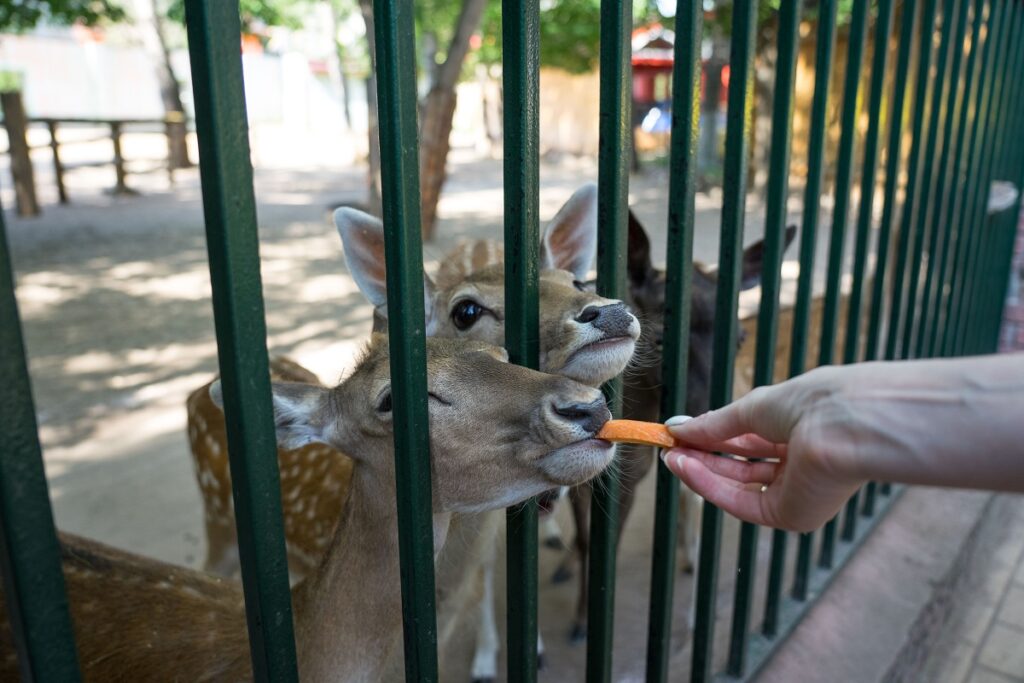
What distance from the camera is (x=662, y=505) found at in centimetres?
193

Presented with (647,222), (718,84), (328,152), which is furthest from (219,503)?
(328,152)

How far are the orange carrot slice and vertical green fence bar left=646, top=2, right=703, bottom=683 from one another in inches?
19.7

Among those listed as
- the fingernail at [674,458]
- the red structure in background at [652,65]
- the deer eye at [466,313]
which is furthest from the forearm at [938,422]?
the red structure in background at [652,65]

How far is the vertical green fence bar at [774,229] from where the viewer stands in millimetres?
1947

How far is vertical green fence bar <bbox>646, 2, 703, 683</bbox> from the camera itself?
166cm

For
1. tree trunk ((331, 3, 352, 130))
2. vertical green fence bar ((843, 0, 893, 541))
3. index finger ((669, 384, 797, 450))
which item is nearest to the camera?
index finger ((669, 384, 797, 450))

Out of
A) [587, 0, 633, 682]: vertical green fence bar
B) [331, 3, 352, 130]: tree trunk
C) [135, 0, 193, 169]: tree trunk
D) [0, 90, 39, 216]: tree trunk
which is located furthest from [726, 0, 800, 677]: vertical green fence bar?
[331, 3, 352, 130]: tree trunk

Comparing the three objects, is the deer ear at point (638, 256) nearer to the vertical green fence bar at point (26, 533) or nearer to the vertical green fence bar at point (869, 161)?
the vertical green fence bar at point (869, 161)

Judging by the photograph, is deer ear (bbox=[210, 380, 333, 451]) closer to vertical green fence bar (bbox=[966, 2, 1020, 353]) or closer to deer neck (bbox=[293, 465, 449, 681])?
deer neck (bbox=[293, 465, 449, 681])

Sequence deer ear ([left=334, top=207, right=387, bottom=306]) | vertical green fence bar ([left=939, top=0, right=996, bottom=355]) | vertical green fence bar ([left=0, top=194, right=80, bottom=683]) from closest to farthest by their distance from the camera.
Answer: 1. vertical green fence bar ([left=0, top=194, right=80, bottom=683])
2. deer ear ([left=334, top=207, right=387, bottom=306])
3. vertical green fence bar ([left=939, top=0, right=996, bottom=355])

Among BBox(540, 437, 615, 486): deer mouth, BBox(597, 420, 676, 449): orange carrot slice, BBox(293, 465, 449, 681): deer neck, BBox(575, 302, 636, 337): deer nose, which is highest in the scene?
BBox(575, 302, 636, 337): deer nose

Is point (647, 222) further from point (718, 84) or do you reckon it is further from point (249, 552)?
point (249, 552)

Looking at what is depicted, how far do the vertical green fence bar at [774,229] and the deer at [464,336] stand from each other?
464mm

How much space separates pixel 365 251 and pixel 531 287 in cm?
118
